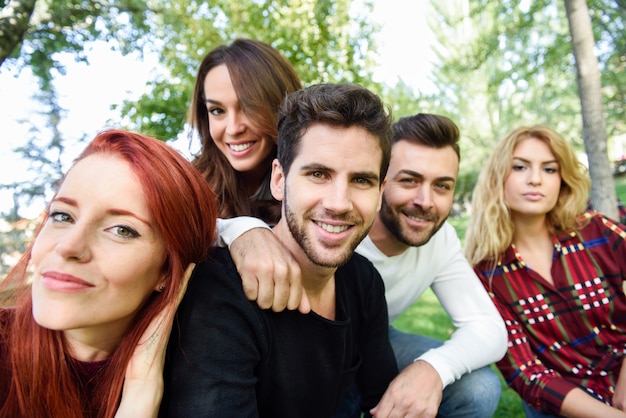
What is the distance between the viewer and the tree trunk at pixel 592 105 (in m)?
4.34

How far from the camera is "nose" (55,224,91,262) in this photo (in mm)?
1611

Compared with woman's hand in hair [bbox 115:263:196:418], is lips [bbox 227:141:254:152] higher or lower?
higher

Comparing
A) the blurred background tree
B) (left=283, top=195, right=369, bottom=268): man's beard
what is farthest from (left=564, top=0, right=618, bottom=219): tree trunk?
(left=283, top=195, right=369, bottom=268): man's beard

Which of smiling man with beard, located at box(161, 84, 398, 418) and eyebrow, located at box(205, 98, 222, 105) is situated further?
eyebrow, located at box(205, 98, 222, 105)

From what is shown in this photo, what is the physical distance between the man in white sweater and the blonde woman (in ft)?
0.81

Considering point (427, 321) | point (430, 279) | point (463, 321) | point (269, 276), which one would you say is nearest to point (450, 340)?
point (463, 321)

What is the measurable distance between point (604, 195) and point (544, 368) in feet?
7.14

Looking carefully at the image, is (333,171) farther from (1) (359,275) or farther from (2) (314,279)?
(1) (359,275)

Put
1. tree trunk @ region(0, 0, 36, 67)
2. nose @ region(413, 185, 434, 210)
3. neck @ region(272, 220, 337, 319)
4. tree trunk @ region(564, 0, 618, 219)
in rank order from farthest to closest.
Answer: tree trunk @ region(564, 0, 618, 219) < tree trunk @ region(0, 0, 36, 67) < nose @ region(413, 185, 434, 210) < neck @ region(272, 220, 337, 319)

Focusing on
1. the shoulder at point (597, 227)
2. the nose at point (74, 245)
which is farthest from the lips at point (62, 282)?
the shoulder at point (597, 227)

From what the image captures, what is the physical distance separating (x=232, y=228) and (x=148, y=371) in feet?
2.53

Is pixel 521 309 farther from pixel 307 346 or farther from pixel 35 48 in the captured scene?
pixel 35 48

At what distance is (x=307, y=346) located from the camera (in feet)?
7.03

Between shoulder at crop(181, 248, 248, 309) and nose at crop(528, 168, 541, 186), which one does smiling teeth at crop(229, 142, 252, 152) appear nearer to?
shoulder at crop(181, 248, 248, 309)
